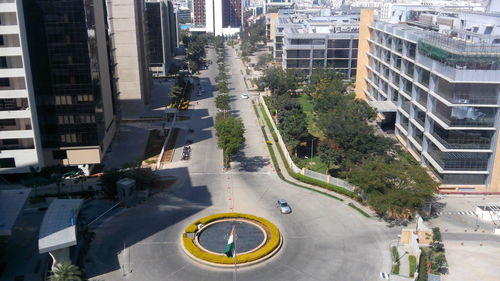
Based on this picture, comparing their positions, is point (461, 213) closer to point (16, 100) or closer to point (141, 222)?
point (141, 222)

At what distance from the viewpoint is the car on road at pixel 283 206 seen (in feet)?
180

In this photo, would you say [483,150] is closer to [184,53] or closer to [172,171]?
[172,171]

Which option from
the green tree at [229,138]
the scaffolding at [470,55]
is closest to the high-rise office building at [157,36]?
the green tree at [229,138]

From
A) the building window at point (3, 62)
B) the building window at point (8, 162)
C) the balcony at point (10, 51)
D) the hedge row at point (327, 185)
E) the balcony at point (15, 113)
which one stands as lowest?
the hedge row at point (327, 185)

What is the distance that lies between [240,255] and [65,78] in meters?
31.8

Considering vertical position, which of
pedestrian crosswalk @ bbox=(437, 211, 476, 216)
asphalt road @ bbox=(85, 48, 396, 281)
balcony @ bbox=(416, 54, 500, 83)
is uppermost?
balcony @ bbox=(416, 54, 500, 83)

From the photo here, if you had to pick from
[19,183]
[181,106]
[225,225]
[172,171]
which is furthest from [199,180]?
[181,106]

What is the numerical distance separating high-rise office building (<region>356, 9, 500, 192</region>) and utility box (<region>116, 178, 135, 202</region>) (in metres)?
36.7

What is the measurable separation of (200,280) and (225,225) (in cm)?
1023

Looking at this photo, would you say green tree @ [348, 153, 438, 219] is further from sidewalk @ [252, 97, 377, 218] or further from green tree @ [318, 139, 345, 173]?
green tree @ [318, 139, 345, 173]

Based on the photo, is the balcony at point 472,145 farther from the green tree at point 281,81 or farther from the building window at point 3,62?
the green tree at point 281,81

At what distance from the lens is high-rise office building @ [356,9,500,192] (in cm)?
5519

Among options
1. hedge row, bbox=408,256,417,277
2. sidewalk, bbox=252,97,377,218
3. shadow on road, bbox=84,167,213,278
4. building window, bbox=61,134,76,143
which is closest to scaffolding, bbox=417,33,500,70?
sidewalk, bbox=252,97,377,218

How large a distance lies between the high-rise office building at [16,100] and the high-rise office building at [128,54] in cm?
3120
